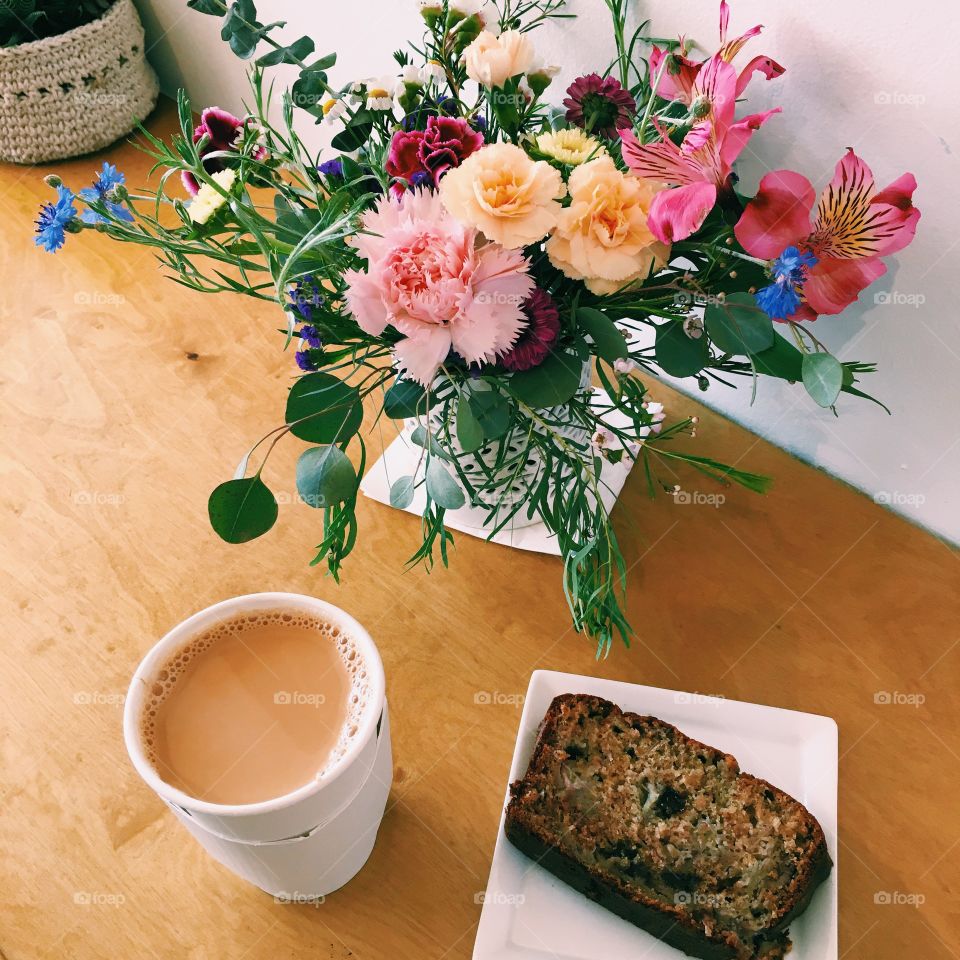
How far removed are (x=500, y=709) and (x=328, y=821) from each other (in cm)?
21

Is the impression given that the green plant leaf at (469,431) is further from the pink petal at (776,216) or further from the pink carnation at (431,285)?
the pink petal at (776,216)

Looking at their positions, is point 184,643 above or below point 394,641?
above

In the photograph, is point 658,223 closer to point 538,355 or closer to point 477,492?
point 538,355

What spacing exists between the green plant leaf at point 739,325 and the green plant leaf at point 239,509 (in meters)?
0.30

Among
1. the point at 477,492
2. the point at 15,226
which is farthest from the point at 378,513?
the point at 15,226

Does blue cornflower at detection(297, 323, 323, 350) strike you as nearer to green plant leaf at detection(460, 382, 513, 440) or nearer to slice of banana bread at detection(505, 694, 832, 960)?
green plant leaf at detection(460, 382, 513, 440)

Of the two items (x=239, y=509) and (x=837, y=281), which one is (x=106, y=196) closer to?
(x=239, y=509)

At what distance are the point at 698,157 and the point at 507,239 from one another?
5.1 inches

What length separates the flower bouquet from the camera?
1.80ft

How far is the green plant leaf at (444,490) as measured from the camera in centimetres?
62

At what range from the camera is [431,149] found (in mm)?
577

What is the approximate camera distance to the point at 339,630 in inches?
22.9

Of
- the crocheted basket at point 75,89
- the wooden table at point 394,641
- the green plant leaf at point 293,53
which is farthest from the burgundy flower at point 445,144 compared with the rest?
the crocheted basket at point 75,89

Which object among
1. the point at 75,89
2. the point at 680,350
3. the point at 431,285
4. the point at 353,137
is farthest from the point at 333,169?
the point at 75,89
